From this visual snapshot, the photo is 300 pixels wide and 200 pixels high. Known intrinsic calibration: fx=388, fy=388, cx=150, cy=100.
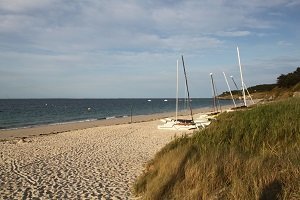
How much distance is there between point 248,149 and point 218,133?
6.36 ft

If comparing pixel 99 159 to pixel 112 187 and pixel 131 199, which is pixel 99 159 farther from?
pixel 131 199

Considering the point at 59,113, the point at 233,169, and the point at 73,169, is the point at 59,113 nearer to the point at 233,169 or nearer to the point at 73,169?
the point at 73,169

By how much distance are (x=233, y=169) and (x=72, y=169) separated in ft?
24.5

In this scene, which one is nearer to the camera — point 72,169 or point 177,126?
point 72,169

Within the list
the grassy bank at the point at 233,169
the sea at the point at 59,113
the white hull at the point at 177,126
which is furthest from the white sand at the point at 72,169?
the sea at the point at 59,113

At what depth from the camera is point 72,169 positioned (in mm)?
13555

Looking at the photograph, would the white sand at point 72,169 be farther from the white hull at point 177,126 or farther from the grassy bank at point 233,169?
the white hull at point 177,126

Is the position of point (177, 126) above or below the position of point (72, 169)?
above

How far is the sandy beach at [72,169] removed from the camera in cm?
1020

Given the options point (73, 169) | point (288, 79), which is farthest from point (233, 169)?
point (288, 79)

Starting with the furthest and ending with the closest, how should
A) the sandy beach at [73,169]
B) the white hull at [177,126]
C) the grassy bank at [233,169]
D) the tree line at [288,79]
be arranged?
the tree line at [288,79] < the white hull at [177,126] < the sandy beach at [73,169] < the grassy bank at [233,169]

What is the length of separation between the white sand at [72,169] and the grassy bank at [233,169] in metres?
1.59

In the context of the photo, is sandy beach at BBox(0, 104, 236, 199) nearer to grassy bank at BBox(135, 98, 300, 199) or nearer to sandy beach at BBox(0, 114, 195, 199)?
sandy beach at BBox(0, 114, 195, 199)

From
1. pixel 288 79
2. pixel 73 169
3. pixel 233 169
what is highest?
pixel 288 79
